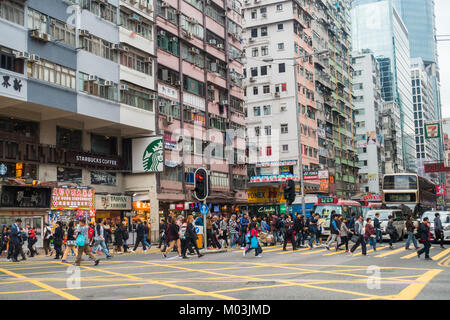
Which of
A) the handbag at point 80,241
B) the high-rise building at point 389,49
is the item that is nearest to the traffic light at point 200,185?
the handbag at point 80,241

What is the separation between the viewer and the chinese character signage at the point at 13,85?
25172mm

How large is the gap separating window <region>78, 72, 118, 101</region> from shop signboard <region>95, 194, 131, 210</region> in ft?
21.2

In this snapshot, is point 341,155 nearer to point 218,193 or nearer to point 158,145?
point 218,193

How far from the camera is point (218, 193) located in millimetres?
46344

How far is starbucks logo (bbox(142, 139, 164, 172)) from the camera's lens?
36.7m

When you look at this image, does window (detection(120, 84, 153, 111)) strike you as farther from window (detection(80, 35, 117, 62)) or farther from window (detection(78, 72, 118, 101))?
window (detection(80, 35, 117, 62))

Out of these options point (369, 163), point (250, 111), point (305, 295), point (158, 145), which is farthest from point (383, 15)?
point (305, 295)

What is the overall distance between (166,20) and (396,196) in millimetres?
21469

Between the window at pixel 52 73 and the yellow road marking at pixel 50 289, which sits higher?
the window at pixel 52 73

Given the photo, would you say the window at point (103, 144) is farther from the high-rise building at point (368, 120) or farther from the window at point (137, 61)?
the high-rise building at point (368, 120)

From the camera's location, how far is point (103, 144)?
35406 mm

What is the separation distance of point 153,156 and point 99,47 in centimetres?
836

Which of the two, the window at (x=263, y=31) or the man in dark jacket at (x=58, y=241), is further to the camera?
the window at (x=263, y=31)

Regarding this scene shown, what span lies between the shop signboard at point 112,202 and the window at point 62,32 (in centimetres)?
983
